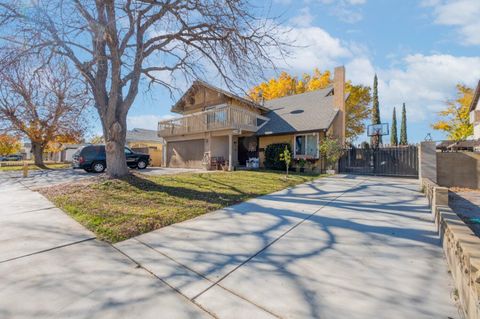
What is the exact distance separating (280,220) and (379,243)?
5.99 feet

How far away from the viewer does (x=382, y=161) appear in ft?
43.0

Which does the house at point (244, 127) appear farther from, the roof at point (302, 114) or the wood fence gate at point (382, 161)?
the wood fence gate at point (382, 161)

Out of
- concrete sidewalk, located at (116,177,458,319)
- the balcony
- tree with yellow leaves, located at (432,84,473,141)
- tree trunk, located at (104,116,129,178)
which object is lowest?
concrete sidewalk, located at (116,177,458,319)

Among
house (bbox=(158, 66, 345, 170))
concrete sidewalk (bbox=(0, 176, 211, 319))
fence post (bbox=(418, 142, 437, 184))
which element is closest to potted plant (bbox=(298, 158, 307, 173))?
house (bbox=(158, 66, 345, 170))

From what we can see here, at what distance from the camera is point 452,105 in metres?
25.3

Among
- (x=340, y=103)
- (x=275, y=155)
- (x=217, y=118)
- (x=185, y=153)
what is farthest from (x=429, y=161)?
(x=185, y=153)

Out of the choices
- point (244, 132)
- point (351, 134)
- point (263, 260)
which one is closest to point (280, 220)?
point (263, 260)

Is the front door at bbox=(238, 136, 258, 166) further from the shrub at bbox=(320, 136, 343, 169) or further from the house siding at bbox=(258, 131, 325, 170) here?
the shrub at bbox=(320, 136, 343, 169)

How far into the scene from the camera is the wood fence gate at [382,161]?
12234 millimetres

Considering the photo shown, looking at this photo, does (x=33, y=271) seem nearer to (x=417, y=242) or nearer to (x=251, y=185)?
(x=417, y=242)

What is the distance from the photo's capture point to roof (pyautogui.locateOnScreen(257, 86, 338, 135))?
14.5 meters

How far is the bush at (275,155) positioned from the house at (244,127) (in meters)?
0.81

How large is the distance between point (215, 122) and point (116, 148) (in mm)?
7702

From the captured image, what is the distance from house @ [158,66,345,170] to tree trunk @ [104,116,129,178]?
18.8 feet
